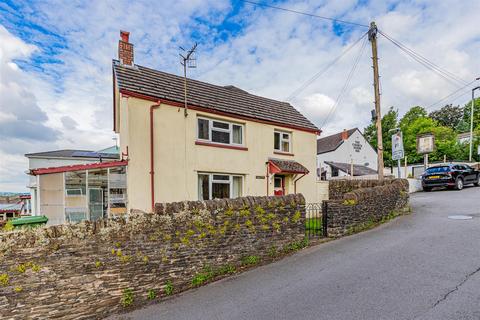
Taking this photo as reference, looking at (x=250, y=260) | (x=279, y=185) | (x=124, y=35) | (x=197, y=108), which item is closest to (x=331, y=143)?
(x=279, y=185)

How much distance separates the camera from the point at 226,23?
11.8m

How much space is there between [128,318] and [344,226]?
609 cm

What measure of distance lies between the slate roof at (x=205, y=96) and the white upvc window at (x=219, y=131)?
1.88ft

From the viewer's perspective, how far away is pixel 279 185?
14.4 meters

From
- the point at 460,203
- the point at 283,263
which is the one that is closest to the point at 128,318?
the point at 283,263

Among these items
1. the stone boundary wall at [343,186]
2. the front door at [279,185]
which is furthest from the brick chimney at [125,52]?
the stone boundary wall at [343,186]

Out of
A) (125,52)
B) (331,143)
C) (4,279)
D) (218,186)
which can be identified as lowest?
(4,279)

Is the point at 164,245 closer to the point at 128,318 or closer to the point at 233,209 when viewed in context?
the point at 128,318

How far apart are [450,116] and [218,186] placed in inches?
2702

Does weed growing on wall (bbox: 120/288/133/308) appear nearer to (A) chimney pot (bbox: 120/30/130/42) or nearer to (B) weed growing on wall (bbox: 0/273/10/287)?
(B) weed growing on wall (bbox: 0/273/10/287)

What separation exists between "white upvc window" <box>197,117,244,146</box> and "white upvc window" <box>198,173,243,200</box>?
59.2 inches

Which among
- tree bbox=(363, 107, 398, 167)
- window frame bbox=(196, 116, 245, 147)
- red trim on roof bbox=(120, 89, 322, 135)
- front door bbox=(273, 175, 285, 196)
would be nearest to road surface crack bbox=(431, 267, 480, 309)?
window frame bbox=(196, 116, 245, 147)

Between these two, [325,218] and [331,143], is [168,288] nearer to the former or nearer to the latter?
[325,218]

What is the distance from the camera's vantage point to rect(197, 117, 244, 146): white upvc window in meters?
12.1
